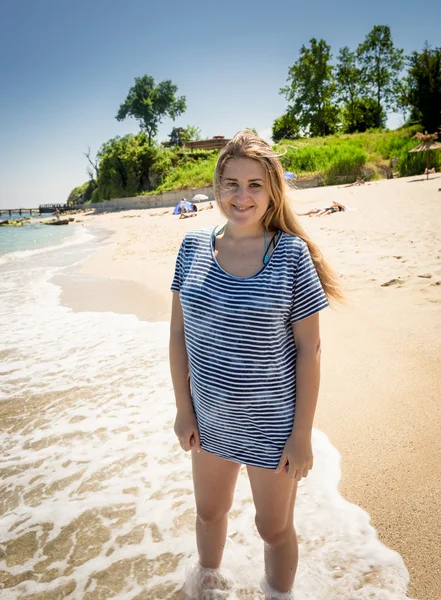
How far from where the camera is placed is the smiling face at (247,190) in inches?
57.9

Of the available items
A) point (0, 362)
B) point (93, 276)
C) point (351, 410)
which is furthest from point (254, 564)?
point (93, 276)

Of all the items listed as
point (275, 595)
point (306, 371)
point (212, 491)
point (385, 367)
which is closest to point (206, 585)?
point (275, 595)

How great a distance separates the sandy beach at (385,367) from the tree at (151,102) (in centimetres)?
5860

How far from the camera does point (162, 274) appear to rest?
838 cm

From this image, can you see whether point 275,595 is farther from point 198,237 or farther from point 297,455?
point 198,237

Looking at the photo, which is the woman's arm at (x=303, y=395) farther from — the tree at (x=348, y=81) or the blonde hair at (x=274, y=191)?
the tree at (x=348, y=81)

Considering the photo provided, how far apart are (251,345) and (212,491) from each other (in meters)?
0.69

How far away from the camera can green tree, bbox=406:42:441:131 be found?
29953 mm

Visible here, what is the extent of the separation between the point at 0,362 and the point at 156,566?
11.7 feet

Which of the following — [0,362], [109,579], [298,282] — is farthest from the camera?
[0,362]

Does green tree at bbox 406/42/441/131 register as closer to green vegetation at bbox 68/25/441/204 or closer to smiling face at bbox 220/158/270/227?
green vegetation at bbox 68/25/441/204

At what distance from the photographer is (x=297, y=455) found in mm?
1373

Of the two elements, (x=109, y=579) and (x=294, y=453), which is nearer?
(x=294, y=453)

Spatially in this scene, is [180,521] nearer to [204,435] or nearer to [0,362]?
[204,435]
